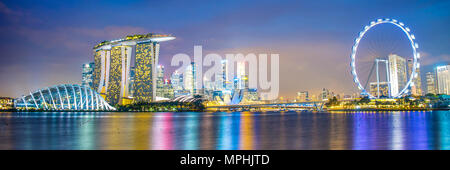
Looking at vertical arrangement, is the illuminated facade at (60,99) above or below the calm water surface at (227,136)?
above

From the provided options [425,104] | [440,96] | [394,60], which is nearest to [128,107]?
[394,60]

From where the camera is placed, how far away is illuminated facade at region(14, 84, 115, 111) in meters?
145

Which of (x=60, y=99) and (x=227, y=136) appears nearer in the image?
(x=227, y=136)

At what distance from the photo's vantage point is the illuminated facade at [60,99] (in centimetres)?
14475

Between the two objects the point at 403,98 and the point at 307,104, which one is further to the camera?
the point at 307,104

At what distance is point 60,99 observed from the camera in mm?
145000

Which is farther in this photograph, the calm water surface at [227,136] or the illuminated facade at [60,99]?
the illuminated facade at [60,99]

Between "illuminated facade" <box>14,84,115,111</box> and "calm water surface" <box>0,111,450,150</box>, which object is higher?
"illuminated facade" <box>14,84,115,111</box>

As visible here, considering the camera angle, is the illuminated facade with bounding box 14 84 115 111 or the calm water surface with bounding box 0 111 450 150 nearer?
the calm water surface with bounding box 0 111 450 150

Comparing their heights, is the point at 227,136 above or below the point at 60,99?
below

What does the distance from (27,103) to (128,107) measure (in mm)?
41285
